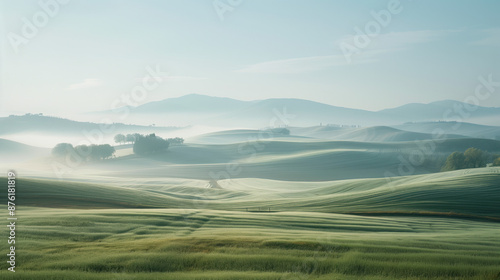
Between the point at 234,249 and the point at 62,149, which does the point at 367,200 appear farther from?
the point at 62,149

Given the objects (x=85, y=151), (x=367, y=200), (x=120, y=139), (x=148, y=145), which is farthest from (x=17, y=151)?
(x=367, y=200)

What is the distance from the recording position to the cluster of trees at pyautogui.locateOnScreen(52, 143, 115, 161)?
284 feet

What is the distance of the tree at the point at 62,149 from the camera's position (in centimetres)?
8578

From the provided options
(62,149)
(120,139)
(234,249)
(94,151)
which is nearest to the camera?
(234,249)

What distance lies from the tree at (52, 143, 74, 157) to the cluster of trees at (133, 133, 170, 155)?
16.5m

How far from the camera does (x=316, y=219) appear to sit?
16.4 metres

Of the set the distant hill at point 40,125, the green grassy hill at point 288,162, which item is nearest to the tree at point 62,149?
Result: the green grassy hill at point 288,162

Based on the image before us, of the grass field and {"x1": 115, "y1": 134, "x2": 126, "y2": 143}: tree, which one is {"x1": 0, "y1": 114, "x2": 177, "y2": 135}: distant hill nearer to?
{"x1": 115, "y1": 134, "x2": 126, "y2": 143}: tree

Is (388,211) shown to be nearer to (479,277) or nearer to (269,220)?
(269,220)

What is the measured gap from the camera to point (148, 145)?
99938 millimetres

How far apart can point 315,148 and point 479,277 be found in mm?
107220

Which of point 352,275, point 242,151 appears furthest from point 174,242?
point 242,151

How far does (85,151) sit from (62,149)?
4.90m

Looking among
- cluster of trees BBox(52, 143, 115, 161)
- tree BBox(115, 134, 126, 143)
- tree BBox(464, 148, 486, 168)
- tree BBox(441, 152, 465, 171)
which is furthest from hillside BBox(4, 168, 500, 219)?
tree BBox(115, 134, 126, 143)
